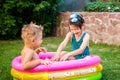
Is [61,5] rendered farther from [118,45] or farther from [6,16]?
[118,45]

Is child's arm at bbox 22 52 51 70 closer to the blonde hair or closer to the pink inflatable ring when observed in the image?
the pink inflatable ring

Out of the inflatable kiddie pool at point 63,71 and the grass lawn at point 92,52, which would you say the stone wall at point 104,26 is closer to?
the grass lawn at point 92,52

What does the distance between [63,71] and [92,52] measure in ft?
10.9

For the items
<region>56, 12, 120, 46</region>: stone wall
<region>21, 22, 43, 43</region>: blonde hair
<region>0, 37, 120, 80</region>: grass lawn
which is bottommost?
<region>0, 37, 120, 80</region>: grass lawn

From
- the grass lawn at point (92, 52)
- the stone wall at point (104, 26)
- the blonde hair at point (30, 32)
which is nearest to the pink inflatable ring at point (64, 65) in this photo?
the blonde hair at point (30, 32)

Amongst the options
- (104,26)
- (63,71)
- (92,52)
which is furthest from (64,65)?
(104,26)

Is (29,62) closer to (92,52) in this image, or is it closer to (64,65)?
(64,65)

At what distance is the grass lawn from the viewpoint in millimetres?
5609

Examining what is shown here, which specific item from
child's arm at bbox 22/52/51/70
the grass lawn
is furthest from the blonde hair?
the grass lawn

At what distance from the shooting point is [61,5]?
408 inches

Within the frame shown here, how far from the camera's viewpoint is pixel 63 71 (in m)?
4.42

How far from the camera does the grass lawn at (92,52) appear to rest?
561cm

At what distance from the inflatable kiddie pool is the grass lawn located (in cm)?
73

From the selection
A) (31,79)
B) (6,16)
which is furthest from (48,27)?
(31,79)
